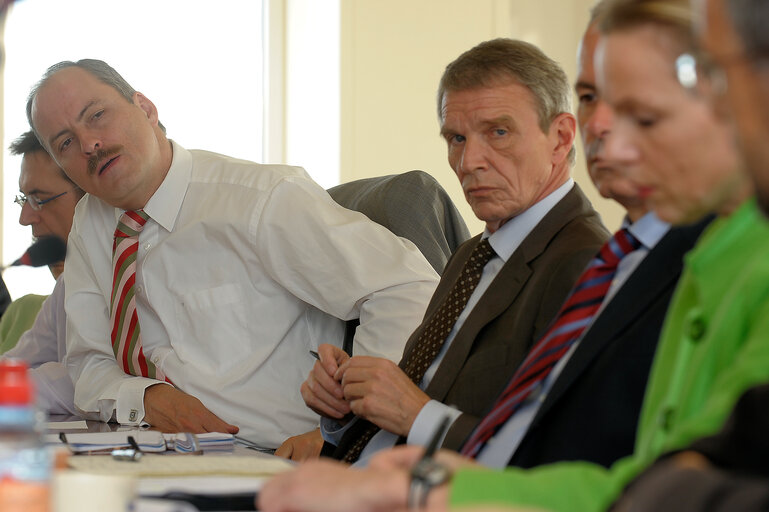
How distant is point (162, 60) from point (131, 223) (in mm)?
2158

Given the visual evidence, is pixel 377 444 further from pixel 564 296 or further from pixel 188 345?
pixel 188 345

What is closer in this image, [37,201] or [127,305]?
[127,305]

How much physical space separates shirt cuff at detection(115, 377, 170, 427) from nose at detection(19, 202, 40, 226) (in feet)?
4.29

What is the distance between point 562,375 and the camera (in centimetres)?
123

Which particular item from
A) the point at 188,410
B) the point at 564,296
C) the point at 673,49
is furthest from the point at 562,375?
the point at 188,410

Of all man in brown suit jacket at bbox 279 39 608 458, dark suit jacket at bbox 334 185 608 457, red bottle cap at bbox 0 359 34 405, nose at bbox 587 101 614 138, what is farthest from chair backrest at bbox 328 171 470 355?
red bottle cap at bbox 0 359 34 405

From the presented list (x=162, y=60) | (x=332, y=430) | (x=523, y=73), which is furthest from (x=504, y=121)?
(x=162, y=60)

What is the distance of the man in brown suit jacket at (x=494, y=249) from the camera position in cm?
161

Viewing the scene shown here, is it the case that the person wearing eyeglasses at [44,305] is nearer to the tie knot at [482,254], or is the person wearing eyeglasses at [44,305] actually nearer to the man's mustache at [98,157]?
the man's mustache at [98,157]

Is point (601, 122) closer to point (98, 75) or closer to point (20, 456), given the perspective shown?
point (20, 456)

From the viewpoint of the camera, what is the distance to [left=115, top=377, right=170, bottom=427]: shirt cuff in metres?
2.15

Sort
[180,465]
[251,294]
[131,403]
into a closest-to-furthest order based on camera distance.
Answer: [180,465] → [131,403] → [251,294]

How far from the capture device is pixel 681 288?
3.10 feet

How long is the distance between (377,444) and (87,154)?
1.15 meters
